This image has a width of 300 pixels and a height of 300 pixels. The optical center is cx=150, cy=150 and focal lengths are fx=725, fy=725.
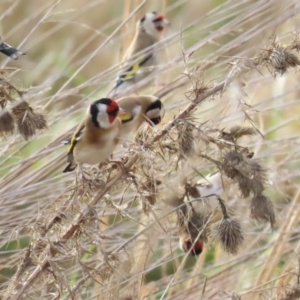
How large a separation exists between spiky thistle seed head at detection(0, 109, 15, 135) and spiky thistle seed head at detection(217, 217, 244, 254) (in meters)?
0.41

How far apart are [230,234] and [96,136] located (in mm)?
457

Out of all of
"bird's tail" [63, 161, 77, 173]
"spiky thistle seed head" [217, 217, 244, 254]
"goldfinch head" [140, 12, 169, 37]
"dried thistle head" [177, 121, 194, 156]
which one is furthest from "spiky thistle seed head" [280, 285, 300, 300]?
"goldfinch head" [140, 12, 169, 37]

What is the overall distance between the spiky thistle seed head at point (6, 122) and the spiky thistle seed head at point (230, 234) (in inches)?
16.0

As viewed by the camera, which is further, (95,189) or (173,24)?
(173,24)

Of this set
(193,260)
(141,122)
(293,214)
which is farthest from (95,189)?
(193,260)

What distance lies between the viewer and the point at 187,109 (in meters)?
1.20

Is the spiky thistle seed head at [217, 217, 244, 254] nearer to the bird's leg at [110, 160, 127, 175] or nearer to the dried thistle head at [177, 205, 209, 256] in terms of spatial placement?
the dried thistle head at [177, 205, 209, 256]

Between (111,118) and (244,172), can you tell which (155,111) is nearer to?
(111,118)

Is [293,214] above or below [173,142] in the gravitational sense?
below

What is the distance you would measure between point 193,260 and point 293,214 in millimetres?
785

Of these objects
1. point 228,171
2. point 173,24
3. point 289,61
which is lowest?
point 173,24

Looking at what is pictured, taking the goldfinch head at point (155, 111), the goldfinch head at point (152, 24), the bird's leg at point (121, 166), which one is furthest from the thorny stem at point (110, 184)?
the goldfinch head at point (152, 24)

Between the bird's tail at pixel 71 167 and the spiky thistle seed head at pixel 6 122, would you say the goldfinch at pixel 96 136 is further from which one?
the spiky thistle seed head at pixel 6 122

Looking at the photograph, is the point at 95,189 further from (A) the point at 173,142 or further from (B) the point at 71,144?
(B) the point at 71,144
